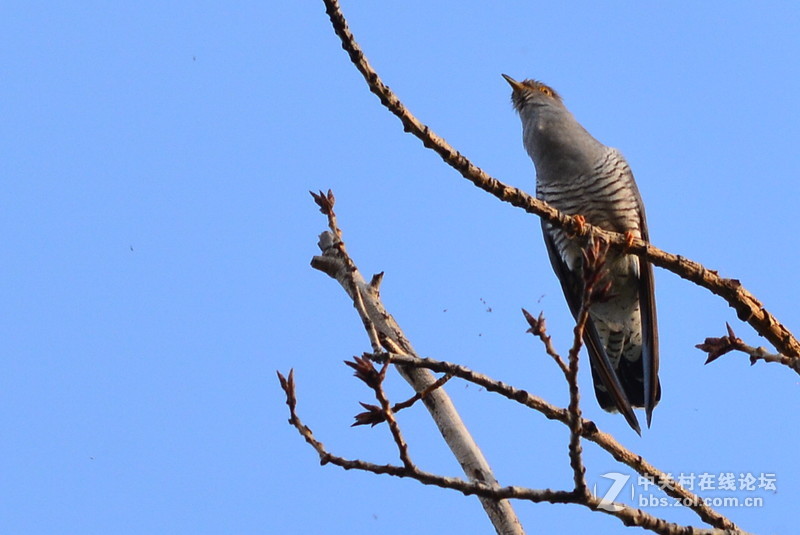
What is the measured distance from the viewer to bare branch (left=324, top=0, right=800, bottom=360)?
296cm

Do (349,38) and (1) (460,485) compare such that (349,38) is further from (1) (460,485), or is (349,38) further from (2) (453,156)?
(1) (460,485)

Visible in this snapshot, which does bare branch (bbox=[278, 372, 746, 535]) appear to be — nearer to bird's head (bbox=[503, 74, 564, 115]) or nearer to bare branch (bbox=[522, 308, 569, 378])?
bare branch (bbox=[522, 308, 569, 378])

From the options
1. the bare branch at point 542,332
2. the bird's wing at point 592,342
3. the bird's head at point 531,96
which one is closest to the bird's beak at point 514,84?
the bird's head at point 531,96

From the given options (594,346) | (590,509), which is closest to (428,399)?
(590,509)

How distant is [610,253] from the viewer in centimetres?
493

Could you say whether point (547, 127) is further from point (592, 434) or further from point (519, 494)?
point (519, 494)

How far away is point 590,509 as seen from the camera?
225 centimetres

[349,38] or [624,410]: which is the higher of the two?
[349,38]

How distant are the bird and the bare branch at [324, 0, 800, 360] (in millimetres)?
1149

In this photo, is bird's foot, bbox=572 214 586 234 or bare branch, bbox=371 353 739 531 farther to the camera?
bird's foot, bbox=572 214 586 234

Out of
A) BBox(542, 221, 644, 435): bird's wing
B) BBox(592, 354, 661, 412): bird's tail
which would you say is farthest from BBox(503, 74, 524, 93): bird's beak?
BBox(592, 354, 661, 412): bird's tail

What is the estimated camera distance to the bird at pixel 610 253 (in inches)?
201

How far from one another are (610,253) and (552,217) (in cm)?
138

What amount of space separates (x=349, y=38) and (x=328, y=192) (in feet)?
1.66
